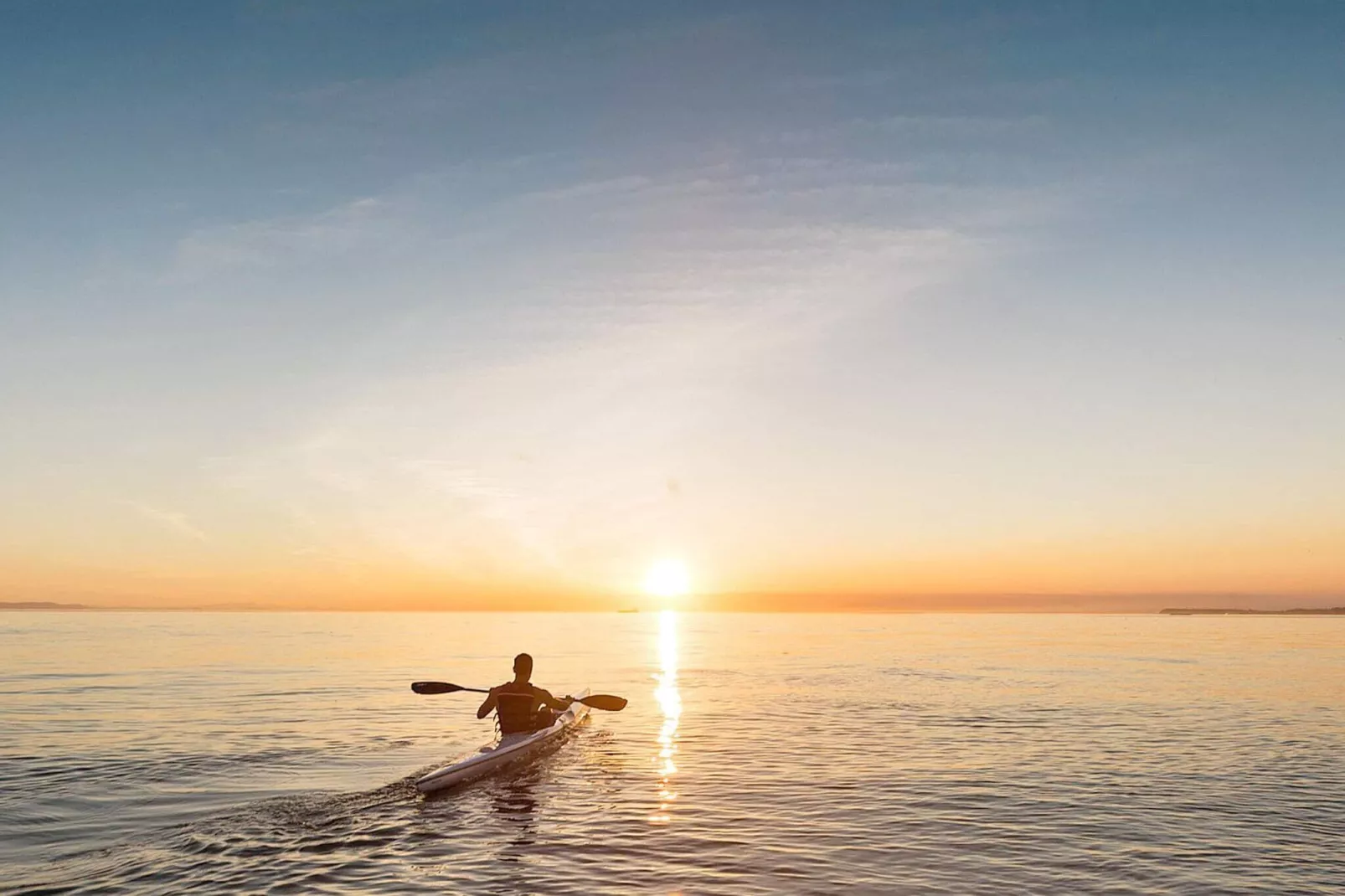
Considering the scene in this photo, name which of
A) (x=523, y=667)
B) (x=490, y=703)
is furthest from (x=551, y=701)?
(x=523, y=667)

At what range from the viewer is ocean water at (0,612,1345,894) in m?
15.9

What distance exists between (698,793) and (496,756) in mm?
6160

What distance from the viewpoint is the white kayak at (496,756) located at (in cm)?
2267

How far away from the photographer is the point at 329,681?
178 feet

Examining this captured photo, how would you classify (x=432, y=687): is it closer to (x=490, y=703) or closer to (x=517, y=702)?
(x=490, y=703)

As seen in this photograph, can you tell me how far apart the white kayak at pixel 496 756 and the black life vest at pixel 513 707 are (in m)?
0.35

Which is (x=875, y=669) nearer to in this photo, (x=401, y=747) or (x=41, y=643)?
(x=401, y=747)

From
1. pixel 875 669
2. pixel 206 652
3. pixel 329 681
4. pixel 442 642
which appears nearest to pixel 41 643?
pixel 206 652

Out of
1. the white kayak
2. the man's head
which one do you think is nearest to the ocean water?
the white kayak

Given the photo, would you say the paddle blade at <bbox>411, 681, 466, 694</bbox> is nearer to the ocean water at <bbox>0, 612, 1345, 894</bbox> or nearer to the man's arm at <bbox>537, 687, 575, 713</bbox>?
the ocean water at <bbox>0, 612, 1345, 894</bbox>

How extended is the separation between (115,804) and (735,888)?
15104 mm

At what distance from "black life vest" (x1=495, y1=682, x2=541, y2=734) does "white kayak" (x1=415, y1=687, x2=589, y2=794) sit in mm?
353

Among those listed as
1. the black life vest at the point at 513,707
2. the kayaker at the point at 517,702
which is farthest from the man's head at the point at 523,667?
the black life vest at the point at 513,707

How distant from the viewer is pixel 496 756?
2564cm
